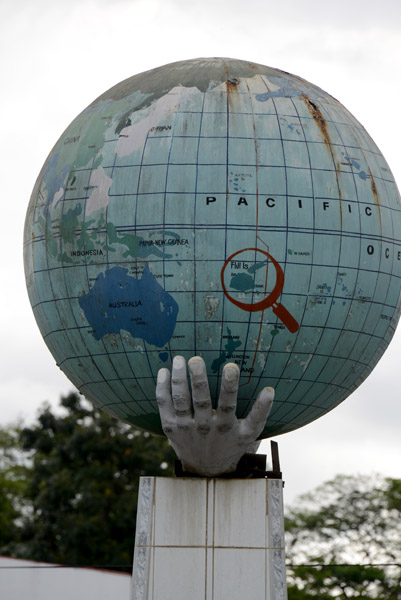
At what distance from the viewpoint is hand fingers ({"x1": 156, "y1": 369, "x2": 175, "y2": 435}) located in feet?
43.1

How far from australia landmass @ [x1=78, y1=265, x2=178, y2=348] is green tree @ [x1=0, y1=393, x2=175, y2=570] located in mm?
18120

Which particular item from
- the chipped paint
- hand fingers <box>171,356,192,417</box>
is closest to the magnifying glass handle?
the chipped paint

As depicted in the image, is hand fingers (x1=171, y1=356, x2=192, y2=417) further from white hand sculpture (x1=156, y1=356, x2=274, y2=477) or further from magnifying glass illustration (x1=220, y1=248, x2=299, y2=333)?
magnifying glass illustration (x1=220, y1=248, x2=299, y2=333)

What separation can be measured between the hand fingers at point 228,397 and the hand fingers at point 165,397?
50cm

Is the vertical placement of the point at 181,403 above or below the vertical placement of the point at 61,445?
below

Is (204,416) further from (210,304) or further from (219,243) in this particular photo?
(219,243)

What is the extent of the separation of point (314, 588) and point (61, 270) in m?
22.3

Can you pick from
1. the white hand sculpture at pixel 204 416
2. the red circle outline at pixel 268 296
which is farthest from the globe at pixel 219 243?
the white hand sculpture at pixel 204 416

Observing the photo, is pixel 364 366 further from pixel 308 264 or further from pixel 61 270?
pixel 61 270

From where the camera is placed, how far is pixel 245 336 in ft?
43.3

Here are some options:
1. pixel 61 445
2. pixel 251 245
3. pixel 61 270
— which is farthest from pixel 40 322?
pixel 61 445

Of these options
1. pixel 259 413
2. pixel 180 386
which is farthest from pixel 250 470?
pixel 180 386

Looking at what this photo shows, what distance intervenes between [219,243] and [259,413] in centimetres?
180

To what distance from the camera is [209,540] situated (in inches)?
546
